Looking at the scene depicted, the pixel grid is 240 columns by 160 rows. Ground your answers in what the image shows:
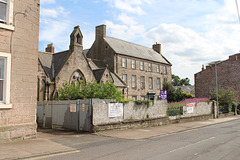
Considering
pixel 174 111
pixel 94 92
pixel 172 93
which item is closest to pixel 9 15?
pixel 94 92

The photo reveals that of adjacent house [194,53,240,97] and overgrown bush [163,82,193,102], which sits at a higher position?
adjacent house [194,53,240,97]

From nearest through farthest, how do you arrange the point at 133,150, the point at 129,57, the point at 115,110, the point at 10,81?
the point at 133,150 → the point at 10,81 → the point at 115,110 → the point at 129,57

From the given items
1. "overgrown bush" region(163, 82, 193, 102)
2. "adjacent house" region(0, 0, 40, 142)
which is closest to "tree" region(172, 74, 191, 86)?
"overgrown bush" region(163, 82, 193, 102)

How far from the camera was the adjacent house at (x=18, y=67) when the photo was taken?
384 inches

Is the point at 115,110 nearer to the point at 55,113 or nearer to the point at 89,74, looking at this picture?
the point at 55,113

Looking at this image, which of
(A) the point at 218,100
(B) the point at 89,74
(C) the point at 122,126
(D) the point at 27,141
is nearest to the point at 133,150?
(D) the point at 27,141

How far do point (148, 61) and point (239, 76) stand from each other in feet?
58.6

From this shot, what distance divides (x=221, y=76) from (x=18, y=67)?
43.1 meters

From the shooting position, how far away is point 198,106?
26.2 m

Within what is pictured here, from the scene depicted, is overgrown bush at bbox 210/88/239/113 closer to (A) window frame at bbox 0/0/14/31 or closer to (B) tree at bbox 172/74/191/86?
(A) window frame at bbox 0/0/14/31

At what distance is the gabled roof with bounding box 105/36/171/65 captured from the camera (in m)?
37.9

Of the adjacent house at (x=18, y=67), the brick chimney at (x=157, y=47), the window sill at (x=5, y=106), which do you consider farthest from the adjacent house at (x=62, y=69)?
the brick chimney at (x=157, y=47)

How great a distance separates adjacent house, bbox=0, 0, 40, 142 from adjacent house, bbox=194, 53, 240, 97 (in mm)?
38285

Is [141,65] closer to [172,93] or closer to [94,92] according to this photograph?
[172,93]
